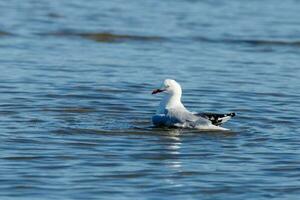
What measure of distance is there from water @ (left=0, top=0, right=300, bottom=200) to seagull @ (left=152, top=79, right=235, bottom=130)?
6.7 inches

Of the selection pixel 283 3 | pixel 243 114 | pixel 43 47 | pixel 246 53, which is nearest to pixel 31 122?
pixel 243 114

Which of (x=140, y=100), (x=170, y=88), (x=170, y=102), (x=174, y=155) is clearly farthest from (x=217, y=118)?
(x=140, y=100)

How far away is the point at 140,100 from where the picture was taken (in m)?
16.2

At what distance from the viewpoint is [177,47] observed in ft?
74.4

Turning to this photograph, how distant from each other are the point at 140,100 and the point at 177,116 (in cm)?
251

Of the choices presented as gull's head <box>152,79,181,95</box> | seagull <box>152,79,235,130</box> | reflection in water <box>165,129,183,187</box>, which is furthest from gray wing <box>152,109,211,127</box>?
gull's head <box>152,79,181,95</box>

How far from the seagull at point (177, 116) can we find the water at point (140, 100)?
17 centimetres

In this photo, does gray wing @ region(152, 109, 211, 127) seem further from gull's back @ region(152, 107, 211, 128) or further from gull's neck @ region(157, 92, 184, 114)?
gull's neck @ region(157, 92, 184, 114)

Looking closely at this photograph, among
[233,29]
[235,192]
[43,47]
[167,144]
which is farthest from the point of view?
[233,29]

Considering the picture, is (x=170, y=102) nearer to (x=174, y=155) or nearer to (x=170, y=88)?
(x=170, y=88)

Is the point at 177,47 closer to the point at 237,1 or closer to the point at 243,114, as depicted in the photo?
the point at 243,114

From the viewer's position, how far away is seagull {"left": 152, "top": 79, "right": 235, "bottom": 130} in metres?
13.4

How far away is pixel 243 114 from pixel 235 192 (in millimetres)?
4919

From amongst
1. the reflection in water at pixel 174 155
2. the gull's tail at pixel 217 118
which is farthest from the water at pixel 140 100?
the gull's tail at pixel 217 118
